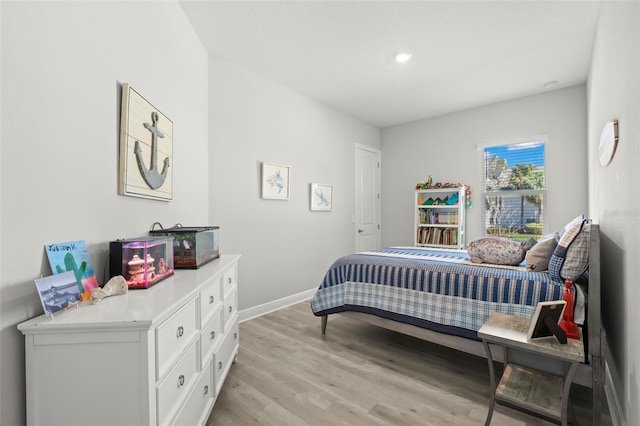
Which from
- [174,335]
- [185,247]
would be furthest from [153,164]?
[174,335]

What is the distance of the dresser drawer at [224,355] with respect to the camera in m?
1.77

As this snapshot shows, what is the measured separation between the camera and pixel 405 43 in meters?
2.81

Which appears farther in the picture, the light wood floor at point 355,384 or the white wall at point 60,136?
the light wood floor at point 355,384

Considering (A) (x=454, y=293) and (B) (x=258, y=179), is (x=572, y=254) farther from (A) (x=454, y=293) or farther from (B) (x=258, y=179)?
(B) (x=258, y=179)

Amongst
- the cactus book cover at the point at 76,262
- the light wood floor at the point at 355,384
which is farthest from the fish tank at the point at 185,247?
the light wood floor at the point at 355,384

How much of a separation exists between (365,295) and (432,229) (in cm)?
255

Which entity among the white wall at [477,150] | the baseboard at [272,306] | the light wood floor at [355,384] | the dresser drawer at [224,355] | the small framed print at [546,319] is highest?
the white wall at [477,150]

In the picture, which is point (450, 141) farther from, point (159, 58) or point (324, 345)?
point (159, 58)

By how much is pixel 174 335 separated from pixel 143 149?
1131 millimetres

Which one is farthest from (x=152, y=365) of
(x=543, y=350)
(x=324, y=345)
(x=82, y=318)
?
(x=324, y=345)

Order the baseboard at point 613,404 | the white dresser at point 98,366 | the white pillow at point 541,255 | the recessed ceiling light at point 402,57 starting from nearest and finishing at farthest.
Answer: the white dresser at point 98,366, the baseboard at point 613,404, the white pillow at point 541,255, the recessed ceiling light at point 402,57

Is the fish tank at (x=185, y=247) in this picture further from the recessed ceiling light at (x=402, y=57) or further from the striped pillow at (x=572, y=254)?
the recessed ceiling light at (x=402, y=57)

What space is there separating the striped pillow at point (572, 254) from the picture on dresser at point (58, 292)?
8.08 feet

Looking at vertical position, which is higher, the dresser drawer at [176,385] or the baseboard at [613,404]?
the dresser drawer at [176,385]
